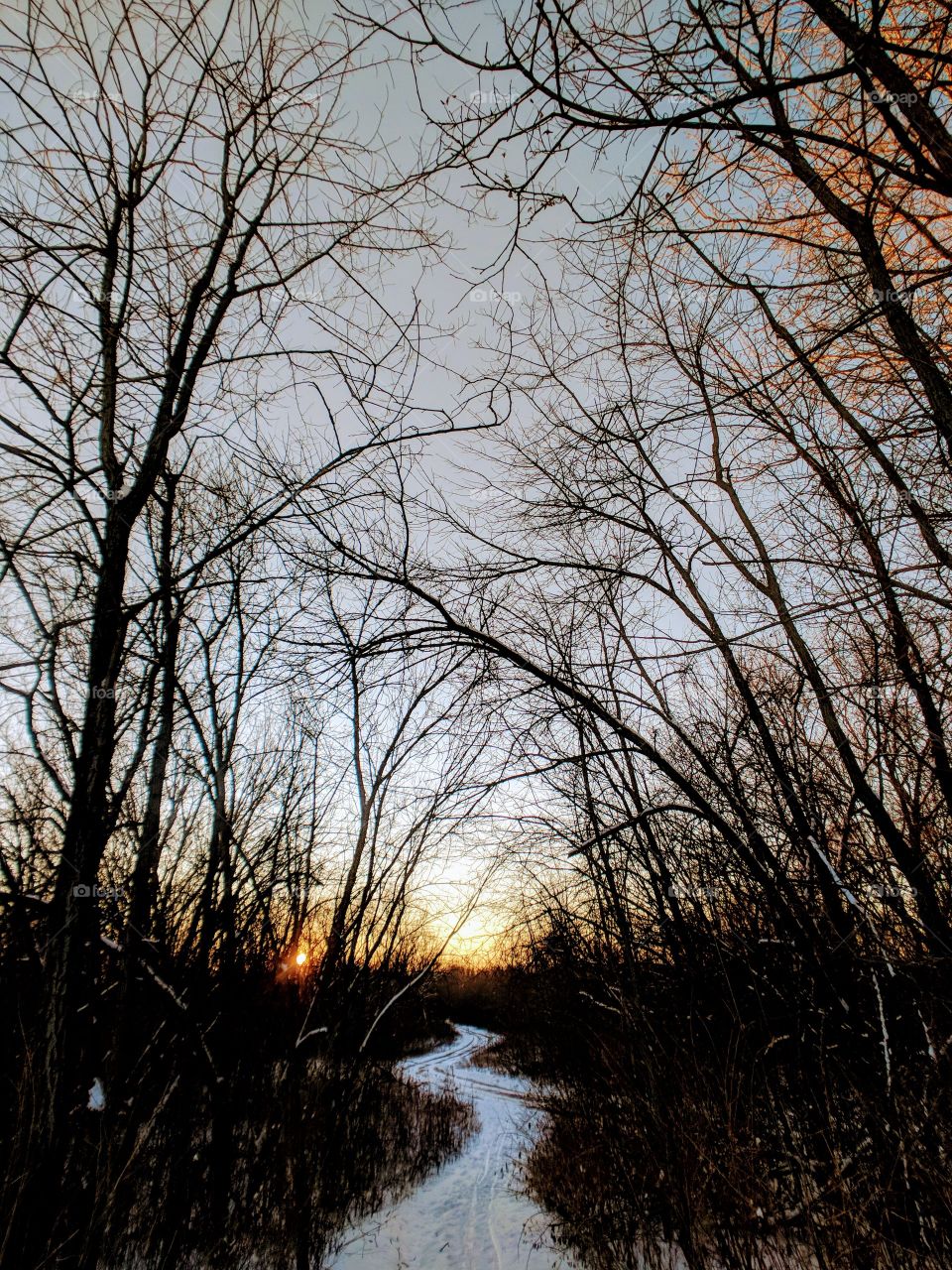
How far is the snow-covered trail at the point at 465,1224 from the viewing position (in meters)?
6.21

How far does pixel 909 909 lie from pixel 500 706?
369 cm

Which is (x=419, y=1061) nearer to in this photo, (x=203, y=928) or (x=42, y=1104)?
(x=203, y=928)

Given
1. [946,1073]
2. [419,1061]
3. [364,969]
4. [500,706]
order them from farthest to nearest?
1. [419,1061]
2. [364,969]
3. [500,706]
4. [946,1073]

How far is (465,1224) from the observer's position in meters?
7.54

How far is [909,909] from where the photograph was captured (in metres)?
4.28

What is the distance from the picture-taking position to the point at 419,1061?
24141 mm

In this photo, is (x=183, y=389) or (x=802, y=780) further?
(x=802, y=780)

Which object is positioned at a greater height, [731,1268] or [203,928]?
[203,928]

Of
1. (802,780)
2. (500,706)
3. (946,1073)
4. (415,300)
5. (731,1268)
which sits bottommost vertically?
(731,1268)

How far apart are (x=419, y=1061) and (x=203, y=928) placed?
26250 mm

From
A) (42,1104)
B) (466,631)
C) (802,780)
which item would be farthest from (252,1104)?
(802,780)

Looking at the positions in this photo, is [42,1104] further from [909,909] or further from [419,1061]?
[419,1061]

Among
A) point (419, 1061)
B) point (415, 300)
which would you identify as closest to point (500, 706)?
point (415, 300)

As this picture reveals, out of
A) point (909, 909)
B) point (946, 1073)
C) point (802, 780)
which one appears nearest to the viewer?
point (946, 1073)
